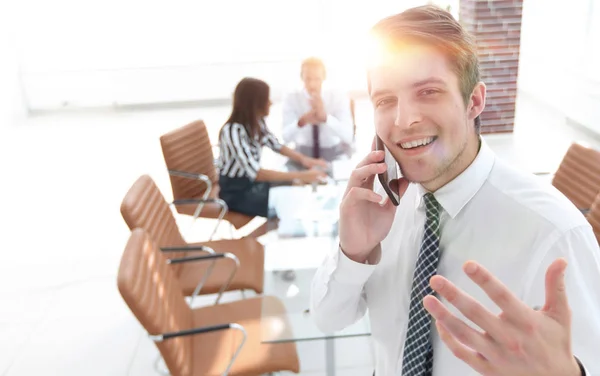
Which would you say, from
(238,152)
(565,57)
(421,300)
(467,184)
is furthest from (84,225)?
(565,57)

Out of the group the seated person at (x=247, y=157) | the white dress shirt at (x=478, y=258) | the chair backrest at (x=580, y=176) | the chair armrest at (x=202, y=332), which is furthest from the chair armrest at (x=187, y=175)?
the white dress shirt at (x=478, y=258)

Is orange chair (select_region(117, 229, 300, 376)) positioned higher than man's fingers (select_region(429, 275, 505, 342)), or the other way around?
man's fingers (select_region(429, 275, 505, 342))

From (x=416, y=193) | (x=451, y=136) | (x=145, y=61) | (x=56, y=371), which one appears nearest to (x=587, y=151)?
(x=416, y=193)

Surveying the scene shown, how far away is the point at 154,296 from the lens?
1.98 m

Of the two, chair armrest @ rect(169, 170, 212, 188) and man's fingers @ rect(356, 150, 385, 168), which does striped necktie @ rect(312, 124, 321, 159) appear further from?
man's fingers @ rect(356, 150, 385, 168)

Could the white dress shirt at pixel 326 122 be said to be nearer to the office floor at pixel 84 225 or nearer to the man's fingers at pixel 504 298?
the office floor at pixel 84 225

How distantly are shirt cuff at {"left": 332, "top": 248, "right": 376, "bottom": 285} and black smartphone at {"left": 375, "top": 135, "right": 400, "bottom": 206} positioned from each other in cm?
16

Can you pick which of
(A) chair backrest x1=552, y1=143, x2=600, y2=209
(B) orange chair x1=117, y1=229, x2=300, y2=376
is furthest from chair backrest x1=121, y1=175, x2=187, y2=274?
(A) chair backrest x1=552, y1=143, x2=600, y2=209

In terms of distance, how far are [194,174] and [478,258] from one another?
2591 millimetres

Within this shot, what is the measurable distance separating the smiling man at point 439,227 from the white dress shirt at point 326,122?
243 centimetres

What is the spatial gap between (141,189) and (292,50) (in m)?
6.03

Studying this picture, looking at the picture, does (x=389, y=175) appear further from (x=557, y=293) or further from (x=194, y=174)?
(x=194, y=174)

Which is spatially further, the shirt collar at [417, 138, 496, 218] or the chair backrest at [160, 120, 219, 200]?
the chair backrest at [160, 120, 219, 200]

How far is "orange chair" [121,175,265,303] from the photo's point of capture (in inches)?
99.5
